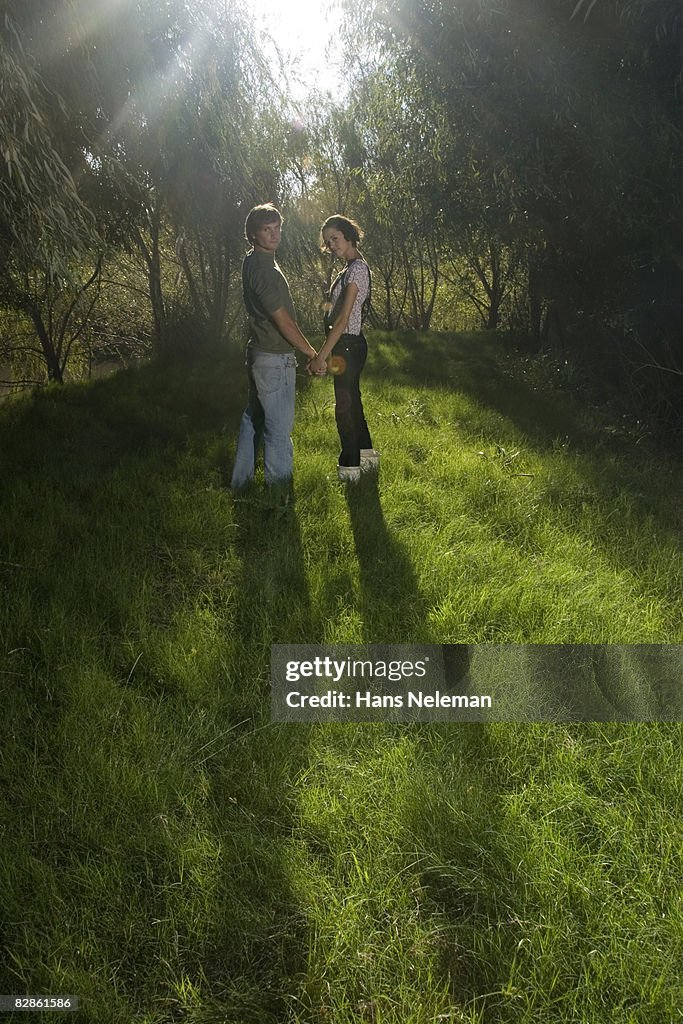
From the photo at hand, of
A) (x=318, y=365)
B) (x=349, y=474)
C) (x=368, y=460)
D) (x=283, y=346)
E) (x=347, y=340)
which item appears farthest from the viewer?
(x=368, y=460)

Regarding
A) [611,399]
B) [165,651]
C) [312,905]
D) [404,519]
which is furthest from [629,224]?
[312,905]

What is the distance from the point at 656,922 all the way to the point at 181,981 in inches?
47.2

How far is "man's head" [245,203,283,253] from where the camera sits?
163 inches

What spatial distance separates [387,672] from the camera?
270cm

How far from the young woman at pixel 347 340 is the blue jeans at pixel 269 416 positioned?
241mm

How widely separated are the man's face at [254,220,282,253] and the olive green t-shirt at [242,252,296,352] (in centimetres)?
4

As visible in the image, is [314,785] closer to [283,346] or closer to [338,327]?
[283,346]

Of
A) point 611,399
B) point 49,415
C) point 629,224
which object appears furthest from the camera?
point 611,399

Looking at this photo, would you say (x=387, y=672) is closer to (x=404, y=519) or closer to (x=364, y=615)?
(x=364, y=615)

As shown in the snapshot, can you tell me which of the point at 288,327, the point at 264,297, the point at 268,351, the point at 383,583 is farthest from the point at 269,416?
the point at 383,583

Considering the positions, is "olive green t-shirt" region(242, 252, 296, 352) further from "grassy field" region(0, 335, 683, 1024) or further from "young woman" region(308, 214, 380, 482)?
"grassy field" region(0, 335, 683, 1024)

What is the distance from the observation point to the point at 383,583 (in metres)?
3.40

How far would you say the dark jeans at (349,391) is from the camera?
474 cm

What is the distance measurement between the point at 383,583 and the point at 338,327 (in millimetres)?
2074
